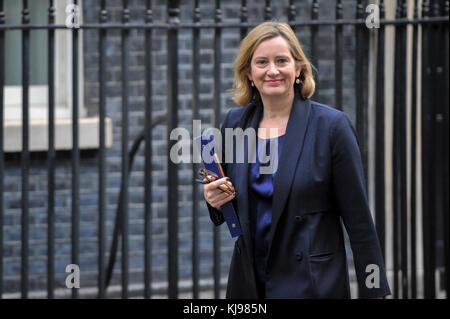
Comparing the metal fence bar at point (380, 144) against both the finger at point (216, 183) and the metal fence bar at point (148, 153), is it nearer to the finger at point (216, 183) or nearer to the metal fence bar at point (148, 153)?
the metal fence bar at point (148, 153)

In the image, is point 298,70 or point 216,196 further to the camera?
point 298,70

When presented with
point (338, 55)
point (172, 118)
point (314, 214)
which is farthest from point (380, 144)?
point (314, 214)

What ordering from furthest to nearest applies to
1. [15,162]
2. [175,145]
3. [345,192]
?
[15,162] < [175,145] < [345,192]

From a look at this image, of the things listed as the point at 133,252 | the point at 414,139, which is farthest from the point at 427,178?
the point at 133,252

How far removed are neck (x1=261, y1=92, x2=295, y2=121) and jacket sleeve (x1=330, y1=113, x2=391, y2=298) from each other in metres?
0.20

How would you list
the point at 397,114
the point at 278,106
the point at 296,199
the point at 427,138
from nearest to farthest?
the point at 296,199
the point at 278,106
the point at 397,114
the point at 427,138

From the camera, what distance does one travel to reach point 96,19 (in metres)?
7.18

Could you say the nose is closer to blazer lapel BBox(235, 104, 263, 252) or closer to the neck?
the neck

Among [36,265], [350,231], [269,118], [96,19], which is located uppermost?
[96,19]

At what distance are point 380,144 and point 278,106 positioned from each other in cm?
198

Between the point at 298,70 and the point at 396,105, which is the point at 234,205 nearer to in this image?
the point at 298,70

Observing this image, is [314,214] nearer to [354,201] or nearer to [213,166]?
[354,201]

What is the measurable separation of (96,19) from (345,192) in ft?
13.7

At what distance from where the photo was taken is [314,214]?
137 inches
